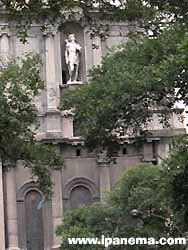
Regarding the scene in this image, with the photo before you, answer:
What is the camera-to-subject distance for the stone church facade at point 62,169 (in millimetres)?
31172

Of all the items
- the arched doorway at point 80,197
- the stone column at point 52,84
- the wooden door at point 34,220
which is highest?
the stone column at point 52,84

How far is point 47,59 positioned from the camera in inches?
1294

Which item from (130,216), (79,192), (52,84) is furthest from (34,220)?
(130,216)

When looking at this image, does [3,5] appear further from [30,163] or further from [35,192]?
[35,192]

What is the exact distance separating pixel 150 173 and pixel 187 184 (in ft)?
33.0

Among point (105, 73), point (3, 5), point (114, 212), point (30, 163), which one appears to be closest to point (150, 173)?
point (114, 212)

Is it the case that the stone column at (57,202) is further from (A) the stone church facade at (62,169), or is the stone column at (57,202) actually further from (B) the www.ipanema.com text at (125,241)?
(B) the www.ipanema.com text at (125,241)

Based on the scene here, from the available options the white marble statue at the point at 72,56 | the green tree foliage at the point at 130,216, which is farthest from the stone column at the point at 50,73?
the green tree foliage at the point at 130,216

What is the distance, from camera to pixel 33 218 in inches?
1244

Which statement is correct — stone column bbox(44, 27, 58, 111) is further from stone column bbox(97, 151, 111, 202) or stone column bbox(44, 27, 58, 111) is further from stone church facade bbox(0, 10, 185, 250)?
stone column bbox(97, 151, 111, 202)

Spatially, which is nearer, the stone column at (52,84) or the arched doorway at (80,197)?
the arched doorway at (80,197)

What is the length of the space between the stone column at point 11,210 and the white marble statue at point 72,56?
16.5 feet

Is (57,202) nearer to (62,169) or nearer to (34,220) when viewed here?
(34,220)

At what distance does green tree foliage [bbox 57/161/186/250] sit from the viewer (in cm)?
2170
